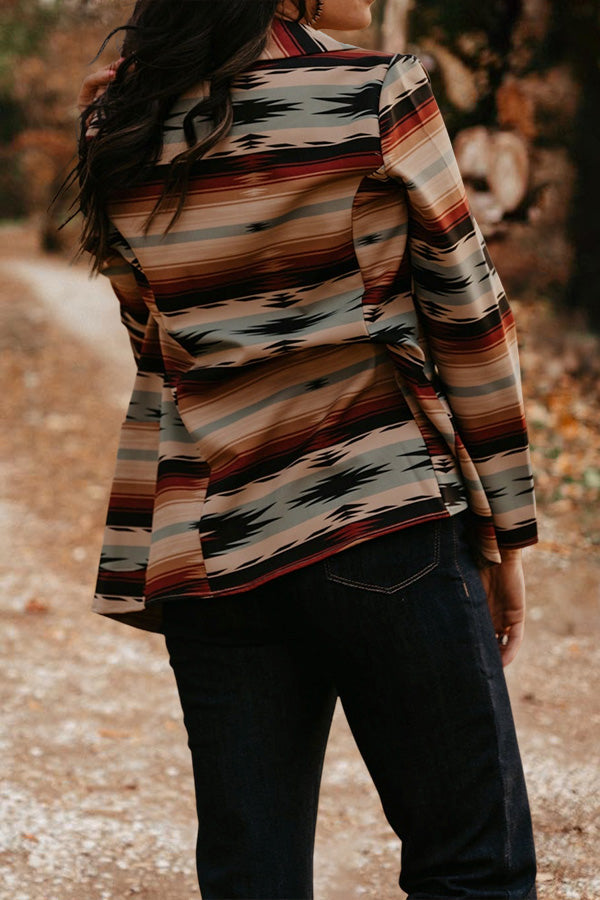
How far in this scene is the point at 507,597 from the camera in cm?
140

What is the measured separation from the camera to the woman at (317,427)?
46.6 inches

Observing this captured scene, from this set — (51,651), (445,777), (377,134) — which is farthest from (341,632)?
(51,651)

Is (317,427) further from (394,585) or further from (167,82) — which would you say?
(167,82)

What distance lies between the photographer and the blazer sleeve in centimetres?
118

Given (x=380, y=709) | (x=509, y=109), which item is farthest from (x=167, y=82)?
(x=509, y=109)

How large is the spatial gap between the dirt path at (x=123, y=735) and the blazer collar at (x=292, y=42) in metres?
1.92

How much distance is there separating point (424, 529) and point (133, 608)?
49 centimetres

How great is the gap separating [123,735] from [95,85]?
8.02 ft

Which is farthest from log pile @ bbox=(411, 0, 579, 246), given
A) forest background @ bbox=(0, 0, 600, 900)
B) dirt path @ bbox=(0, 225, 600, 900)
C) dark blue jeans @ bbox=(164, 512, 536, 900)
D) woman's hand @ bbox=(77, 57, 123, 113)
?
dark blue jeans @ bbox=(164, 512, 536, 900)

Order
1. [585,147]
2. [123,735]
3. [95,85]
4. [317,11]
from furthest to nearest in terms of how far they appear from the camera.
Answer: [585,147] → [123,735] → [95,85] → [317,11]

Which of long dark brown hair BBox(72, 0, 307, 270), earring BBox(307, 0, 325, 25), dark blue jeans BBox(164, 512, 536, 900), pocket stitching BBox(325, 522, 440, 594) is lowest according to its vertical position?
dark blue jeans BBox(164, 512, 536, 900)

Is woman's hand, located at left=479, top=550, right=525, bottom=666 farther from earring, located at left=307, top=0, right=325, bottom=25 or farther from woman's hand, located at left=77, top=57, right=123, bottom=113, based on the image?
woman's hand, located at left=77, top=57, right=123, bottom=113

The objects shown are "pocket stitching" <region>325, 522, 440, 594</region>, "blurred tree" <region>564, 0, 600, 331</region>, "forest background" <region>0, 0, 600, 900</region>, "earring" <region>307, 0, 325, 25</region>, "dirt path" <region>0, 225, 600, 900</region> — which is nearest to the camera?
"pocket stitching" <region>325, 522, 440, 594</region>

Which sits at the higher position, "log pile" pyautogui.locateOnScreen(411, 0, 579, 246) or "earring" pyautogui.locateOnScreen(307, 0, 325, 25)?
"log pile" pyautogui.locateOnScreen(411, 0, 579, 246)
